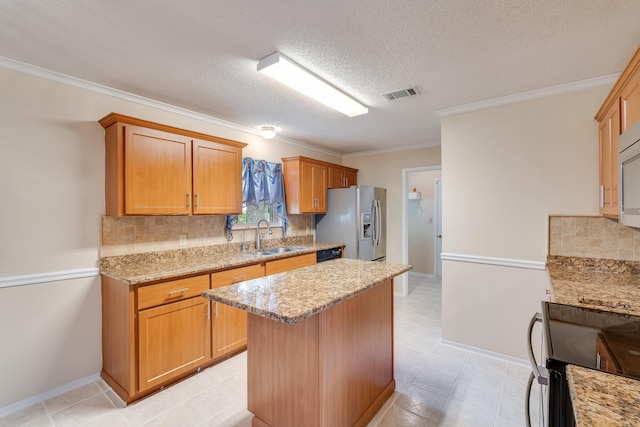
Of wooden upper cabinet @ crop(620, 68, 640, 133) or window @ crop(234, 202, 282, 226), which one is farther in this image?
window @ crop(234, 202, 282, 226)

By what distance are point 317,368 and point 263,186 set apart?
2.67 meters

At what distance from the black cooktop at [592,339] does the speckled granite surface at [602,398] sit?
0.29 ft

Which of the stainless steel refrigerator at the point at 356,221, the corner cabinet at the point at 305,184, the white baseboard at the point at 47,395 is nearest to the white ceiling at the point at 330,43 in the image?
the corner cabinet at the point at 305,184

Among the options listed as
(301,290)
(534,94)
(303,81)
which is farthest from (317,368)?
(534,94)

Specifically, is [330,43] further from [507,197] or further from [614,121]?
[507,197]

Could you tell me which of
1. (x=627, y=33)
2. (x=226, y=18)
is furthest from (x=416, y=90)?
(x=226, y=18)

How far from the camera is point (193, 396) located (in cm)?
221

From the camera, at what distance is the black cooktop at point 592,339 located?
1.02m

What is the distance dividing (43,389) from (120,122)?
212 centimetres

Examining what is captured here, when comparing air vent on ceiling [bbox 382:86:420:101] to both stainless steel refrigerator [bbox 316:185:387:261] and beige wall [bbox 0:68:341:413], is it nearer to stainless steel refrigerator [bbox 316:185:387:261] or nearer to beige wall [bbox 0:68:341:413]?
stainless steel refrigerator [bbox 316:185:387:261]

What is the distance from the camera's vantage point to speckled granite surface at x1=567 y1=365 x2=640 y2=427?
0.68 metres

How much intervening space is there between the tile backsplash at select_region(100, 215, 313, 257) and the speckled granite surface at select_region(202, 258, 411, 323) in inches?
57.8

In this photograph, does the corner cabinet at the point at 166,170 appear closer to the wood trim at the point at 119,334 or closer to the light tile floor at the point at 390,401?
the wood trim at the point at 119,334

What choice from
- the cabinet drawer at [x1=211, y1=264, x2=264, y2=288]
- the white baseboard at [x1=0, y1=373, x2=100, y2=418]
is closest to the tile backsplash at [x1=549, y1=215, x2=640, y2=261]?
the cabinet drawer at [x1=211, y1=264, x2=264, y2=288]
